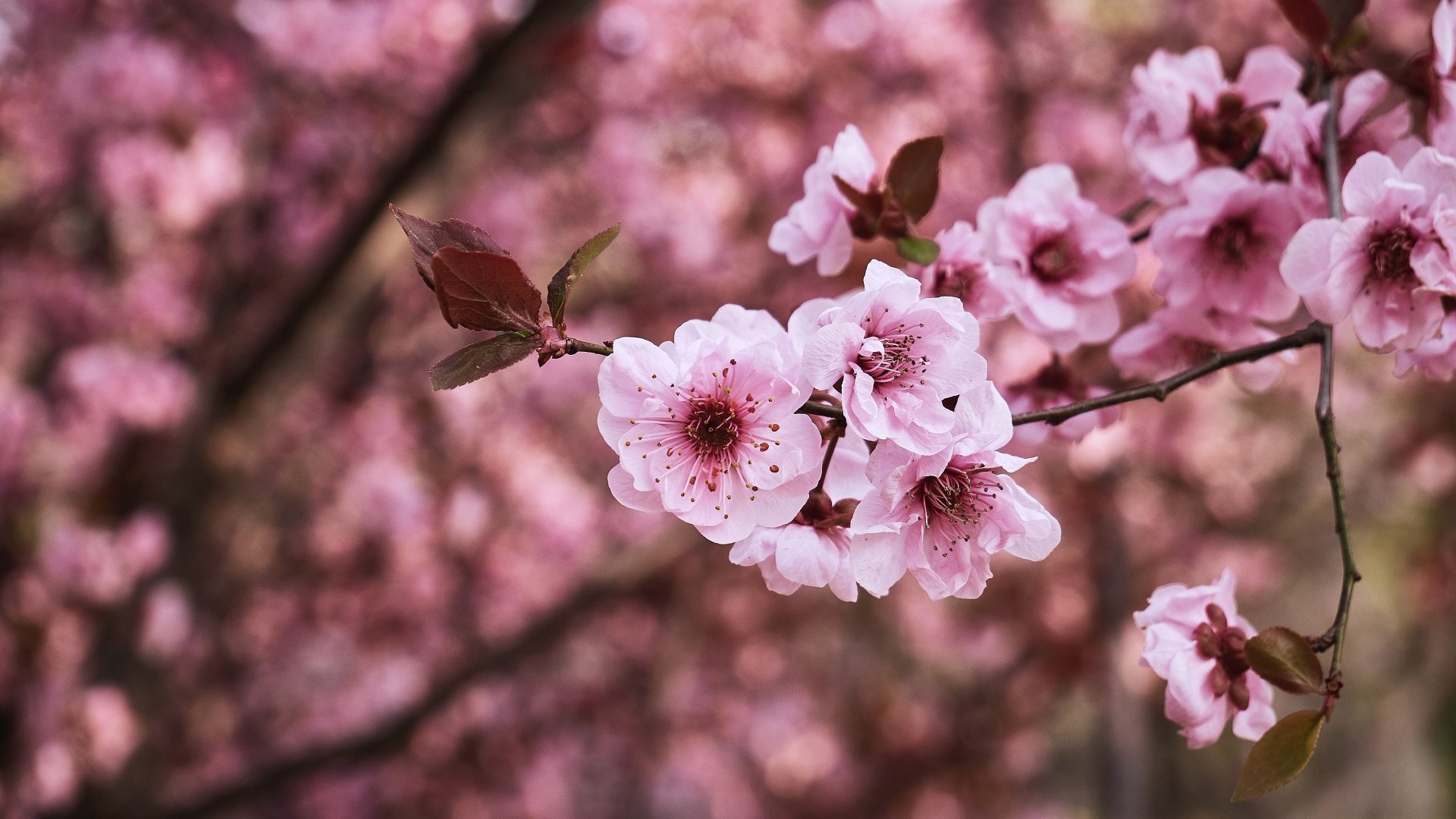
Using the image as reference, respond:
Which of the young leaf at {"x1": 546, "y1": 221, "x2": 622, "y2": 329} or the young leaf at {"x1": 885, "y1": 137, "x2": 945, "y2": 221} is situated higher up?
the young leaf at {"x1": 546, "y1": 221, "x2": 622, "y2": 329}

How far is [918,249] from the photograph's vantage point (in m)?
0.84

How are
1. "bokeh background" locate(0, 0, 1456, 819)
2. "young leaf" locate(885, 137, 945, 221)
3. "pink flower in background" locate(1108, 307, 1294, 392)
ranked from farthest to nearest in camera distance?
"bokeh background" locate(0, 0, 1456, 819) → "pink flower in background" locate(1108, 307, 1294, 392) → "young leaf" locate(885, 137, 945, 221)

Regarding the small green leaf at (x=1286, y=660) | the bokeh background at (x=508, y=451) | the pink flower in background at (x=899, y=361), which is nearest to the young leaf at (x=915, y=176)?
the pink flower in background at (x=899, y=361)

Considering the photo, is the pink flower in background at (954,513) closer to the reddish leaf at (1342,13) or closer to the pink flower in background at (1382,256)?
the pink flower in background at (1382,256)

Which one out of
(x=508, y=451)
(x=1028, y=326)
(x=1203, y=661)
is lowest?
(x=508, y=451)

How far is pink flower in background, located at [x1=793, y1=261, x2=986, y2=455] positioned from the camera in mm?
637

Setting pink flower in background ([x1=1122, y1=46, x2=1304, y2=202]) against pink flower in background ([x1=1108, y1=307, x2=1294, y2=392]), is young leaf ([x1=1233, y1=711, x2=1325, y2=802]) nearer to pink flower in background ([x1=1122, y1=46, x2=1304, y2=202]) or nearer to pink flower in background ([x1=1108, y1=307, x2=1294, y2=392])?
pink flower in background ([x1=1108, y1=307, x2=1294, y2=392])

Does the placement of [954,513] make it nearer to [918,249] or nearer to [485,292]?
[918,249]

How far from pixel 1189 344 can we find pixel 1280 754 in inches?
18.2

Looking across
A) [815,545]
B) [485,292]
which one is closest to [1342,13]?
[815,545]

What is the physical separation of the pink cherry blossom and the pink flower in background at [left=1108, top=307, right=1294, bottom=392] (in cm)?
13

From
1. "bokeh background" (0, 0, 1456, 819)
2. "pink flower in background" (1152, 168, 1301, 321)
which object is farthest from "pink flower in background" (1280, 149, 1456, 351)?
"bokeh background" (0, 0, 1456, 819)

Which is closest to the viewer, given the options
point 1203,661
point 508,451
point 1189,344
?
point 1203,661

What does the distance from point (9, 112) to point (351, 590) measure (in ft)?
7.67
